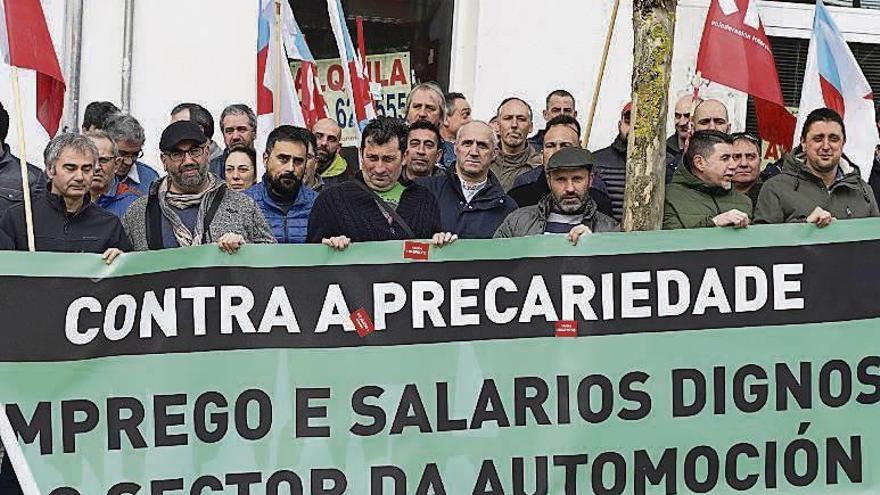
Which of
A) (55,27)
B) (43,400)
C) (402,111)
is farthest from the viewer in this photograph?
(402,111)

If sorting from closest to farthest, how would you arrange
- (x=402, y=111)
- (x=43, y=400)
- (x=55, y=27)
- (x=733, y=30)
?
(x=43, y=400), (x=733, y=30), (x=55, y=27), (x=402, y=111)

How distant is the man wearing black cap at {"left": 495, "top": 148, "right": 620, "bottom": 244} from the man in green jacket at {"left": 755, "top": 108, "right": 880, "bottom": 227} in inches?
36.1

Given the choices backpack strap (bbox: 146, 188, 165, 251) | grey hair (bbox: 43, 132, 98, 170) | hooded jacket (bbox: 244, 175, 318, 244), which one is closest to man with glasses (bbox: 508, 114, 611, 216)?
hooded jacket (bbox: 244, 175, 318, 244)

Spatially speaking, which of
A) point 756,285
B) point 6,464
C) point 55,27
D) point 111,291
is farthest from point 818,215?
point 55,27

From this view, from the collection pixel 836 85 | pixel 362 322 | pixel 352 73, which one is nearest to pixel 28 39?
pixel 362 322

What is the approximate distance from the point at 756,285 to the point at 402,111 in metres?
5.04

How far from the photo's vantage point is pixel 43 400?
19.6ft

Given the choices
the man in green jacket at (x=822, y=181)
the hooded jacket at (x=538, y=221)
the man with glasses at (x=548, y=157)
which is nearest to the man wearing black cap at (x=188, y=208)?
the hooded jacket at (x=538, y=221)

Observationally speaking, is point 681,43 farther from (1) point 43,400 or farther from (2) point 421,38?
(1) point 43,400

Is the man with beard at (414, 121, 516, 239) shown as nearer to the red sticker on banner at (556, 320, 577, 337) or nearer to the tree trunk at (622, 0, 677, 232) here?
the tree trunk at (622, 0, 677, 232)

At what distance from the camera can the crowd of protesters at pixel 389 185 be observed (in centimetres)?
647

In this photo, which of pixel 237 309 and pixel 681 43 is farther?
pixel 681 43

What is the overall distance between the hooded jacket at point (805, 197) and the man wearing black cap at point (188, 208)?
2.32 meters

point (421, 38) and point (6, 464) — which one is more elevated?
point (421, 38)
